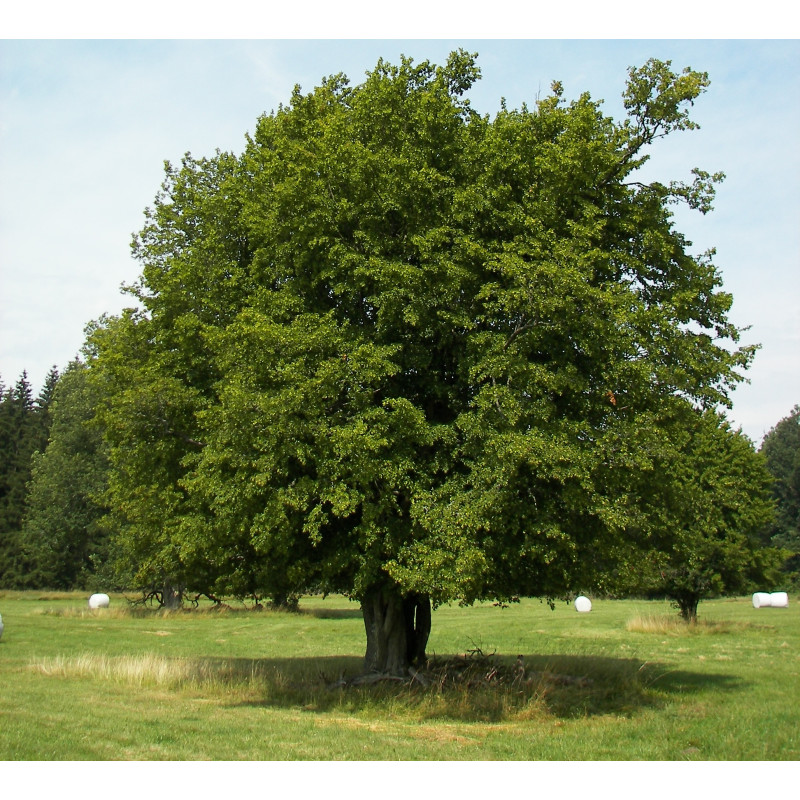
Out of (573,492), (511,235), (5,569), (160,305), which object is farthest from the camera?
(5,569)

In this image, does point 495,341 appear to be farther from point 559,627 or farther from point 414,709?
point 559,627

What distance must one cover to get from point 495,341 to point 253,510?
5.24 m

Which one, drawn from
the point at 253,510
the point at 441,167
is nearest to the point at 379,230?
the point at 441,167

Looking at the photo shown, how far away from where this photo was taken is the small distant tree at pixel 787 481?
99.7 m

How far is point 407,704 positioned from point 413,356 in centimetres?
667

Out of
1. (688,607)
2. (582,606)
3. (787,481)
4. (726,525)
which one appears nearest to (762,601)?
(582,606)

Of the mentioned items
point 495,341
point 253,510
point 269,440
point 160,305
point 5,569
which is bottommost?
point 5,569

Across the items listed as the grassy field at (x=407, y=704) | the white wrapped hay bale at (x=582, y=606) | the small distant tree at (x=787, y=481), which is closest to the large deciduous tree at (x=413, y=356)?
the grassy field at (x=407, y=704)

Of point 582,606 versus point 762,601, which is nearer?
point 582,606

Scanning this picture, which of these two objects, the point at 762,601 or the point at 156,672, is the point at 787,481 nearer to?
the point at 762,601

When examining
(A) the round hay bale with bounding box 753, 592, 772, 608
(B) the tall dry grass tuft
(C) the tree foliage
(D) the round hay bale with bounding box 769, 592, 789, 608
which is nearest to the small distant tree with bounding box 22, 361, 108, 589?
(C) the tree foliage

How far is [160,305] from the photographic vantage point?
17250 mm

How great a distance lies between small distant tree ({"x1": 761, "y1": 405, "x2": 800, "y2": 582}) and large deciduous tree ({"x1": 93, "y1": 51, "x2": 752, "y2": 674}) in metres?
79.8

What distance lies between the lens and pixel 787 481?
111m
